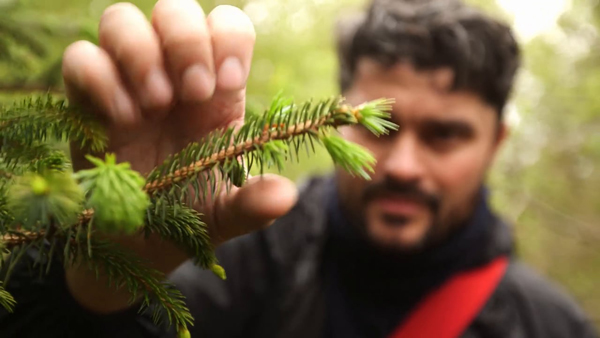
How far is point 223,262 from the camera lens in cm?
283

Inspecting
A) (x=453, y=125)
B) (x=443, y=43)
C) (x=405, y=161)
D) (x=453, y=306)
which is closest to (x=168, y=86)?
(x=405, y=161)

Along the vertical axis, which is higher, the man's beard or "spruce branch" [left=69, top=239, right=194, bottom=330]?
"spruce branch" [left=69, top=239, right=194, bottom=330]

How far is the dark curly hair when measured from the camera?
2.59 metres

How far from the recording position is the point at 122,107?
0.73m

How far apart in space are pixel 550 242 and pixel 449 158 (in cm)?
855

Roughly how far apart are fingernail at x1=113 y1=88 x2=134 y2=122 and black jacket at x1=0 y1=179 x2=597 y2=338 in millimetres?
1785

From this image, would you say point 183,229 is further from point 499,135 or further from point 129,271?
point 499,135

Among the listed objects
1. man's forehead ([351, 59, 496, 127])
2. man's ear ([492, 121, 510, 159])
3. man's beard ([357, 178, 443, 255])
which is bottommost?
man's beard ([357, 178, 443, 255])

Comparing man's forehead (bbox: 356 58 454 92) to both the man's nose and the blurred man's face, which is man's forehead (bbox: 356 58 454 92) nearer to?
the blurred man's face

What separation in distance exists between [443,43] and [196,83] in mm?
2246

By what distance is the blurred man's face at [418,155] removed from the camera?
2488 mm

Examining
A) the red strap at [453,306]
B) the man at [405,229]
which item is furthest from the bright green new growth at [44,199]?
the red strap at [453,306]

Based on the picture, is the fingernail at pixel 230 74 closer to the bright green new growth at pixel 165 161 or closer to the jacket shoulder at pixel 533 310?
the bright green new growth at pixel 165 161

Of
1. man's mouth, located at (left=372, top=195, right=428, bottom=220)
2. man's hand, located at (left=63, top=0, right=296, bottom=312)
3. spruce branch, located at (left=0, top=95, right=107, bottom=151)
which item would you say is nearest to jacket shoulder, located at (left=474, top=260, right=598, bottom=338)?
man's mouth, located at (left=372, top=195, right=428, bottom=220)
